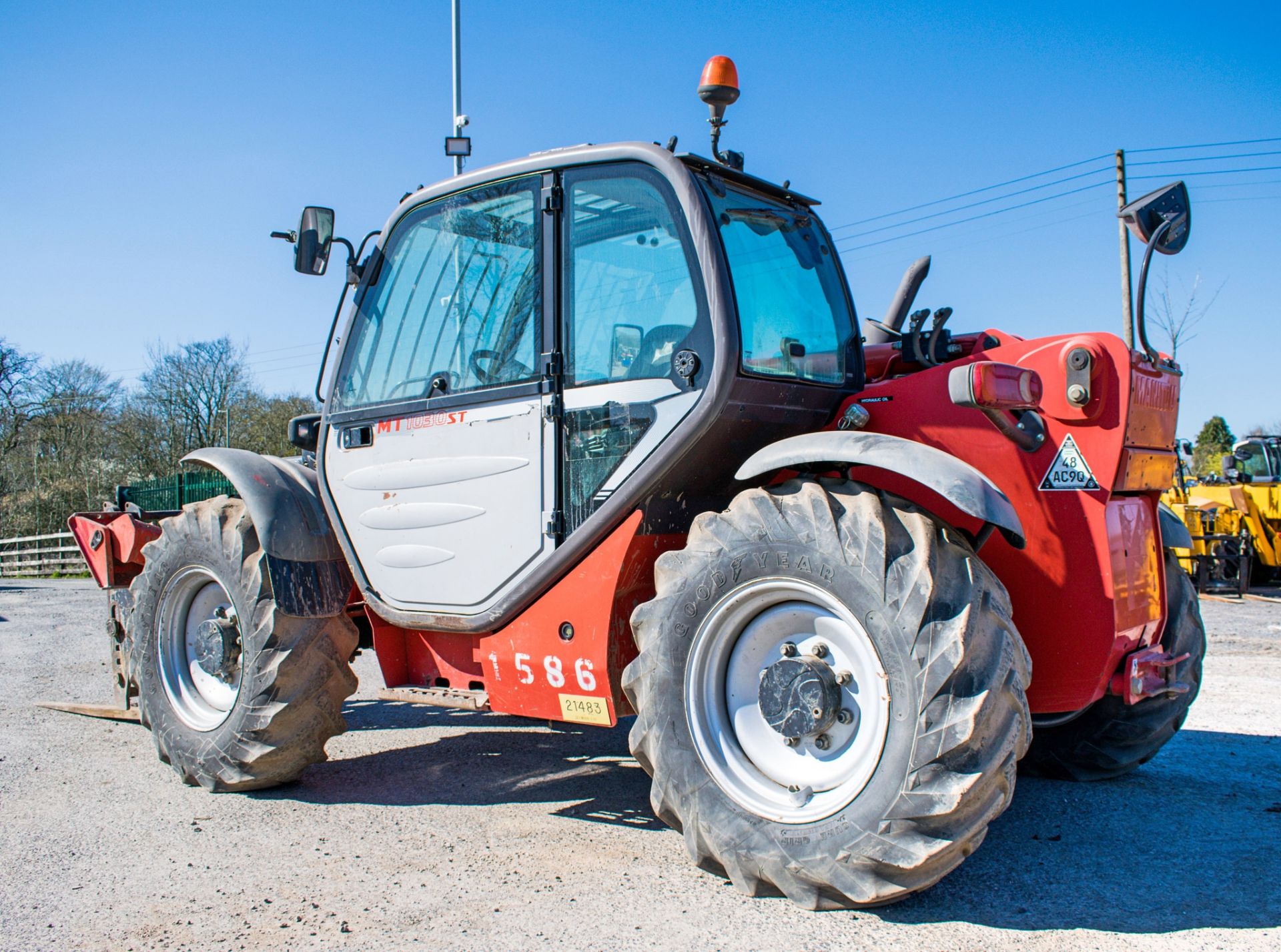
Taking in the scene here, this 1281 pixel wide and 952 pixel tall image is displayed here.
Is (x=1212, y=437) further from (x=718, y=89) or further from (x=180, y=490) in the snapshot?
(x=718, y=89)

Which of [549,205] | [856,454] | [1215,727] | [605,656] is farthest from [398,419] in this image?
[1215,727]

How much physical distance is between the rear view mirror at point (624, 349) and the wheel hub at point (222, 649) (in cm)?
246

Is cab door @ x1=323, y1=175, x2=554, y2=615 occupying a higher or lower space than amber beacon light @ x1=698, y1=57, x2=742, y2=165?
lower

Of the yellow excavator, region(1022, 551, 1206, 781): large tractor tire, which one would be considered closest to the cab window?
region(1022, 551, 1206, 781): large tractor tire

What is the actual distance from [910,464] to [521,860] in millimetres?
2042

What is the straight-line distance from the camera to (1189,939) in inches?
114

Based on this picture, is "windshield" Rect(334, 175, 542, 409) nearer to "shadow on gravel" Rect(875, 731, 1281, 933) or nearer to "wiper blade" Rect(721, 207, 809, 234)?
"wiper blade" Rect(721, 207, 809, 234)

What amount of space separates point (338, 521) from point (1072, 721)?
3593mm

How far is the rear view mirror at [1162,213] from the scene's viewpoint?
3789 mm

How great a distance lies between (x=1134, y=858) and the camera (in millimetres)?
3668

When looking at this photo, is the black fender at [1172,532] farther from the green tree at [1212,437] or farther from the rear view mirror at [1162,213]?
the green tree at [1212,437]

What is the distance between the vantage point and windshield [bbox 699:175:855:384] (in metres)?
3.94

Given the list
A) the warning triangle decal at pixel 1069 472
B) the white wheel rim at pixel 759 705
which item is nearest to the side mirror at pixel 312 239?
the white wheel rim at pixel 759 705

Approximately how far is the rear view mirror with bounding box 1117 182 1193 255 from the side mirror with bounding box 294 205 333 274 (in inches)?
135
